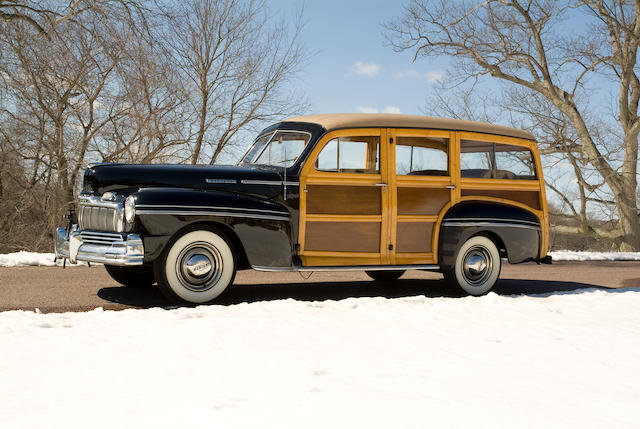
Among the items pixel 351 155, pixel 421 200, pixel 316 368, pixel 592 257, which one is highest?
pixel 351 155

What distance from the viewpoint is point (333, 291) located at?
26.7 feet

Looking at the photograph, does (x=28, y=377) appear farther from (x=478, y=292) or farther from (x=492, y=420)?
(x=478, y=292)

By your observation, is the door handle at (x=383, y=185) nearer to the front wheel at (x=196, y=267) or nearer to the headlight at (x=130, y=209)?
the front wheel at (x=196, y=267)

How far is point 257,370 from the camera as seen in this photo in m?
4.07

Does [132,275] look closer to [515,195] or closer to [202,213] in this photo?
[202,213]

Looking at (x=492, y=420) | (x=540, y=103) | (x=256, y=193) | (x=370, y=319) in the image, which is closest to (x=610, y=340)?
(x=370, y=319)

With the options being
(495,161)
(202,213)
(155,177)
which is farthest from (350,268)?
(495,161)

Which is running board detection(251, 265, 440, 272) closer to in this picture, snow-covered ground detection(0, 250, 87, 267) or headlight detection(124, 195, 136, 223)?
headlight detection(124, 195, 136, 223)

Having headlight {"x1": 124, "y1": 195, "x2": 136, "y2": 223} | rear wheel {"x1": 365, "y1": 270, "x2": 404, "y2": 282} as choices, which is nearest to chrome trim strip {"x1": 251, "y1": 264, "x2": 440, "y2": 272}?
headlight {"x1": 124, "y1": 195, "x2": 136, "y2": 223}

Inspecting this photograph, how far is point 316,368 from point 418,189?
3.98 m

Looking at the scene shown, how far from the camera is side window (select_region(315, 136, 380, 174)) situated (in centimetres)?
726

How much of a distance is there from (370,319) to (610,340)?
203 centimetres

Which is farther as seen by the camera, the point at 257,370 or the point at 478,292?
the point at 478,292

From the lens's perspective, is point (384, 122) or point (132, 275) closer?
Result: point (384, 122)
